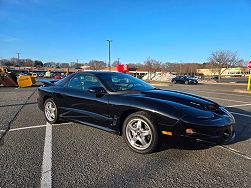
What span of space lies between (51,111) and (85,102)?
1445mm

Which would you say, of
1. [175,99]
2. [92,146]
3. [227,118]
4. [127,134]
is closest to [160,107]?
[175,99]

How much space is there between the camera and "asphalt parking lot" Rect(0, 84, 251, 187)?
9.32 feet

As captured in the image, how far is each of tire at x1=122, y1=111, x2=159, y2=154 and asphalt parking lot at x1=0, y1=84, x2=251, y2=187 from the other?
14cm

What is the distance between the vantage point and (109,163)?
3.37 metres

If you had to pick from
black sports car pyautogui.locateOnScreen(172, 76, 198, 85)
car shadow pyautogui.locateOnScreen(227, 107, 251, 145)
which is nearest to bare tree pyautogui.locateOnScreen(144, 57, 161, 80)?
black sports car pyautogui.locateOnScreen(172, 76, 198, 85)

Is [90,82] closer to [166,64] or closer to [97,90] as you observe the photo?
[97,90]

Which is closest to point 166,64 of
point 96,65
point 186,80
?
point 96,65

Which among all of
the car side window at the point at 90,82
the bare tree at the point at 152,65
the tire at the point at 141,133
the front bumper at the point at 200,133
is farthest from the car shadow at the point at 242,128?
the bare tree at the point at 152,65

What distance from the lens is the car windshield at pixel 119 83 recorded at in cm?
449

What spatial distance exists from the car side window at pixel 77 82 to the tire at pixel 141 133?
5.05 ft

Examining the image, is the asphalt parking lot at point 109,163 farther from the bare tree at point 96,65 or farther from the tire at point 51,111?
the bare tree at point 96,65

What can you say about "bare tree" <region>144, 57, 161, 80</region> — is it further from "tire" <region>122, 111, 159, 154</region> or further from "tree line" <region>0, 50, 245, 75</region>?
"tire" <region>122, 111, 159, 154</region>

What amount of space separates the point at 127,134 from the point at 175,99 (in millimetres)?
978

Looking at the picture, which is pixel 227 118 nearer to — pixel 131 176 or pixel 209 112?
pixel 209 112
